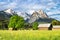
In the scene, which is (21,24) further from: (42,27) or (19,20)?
(42,27)

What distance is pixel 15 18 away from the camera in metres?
115

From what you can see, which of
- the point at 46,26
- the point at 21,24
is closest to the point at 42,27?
the point at 46,26

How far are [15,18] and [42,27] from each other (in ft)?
54.8

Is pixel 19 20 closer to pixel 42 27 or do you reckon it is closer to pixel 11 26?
pixel 11 26

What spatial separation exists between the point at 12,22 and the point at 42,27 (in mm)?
17229

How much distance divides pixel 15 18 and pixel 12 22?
4424 mm

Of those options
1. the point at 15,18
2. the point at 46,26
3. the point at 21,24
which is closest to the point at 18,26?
the point at 21,24

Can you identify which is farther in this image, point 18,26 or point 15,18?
point 15,18

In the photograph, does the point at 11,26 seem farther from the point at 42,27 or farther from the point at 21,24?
the point at 42,27

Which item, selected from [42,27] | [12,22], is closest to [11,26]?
[12,22]

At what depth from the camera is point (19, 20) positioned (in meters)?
111

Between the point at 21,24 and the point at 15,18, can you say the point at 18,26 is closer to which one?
the point at 21,24

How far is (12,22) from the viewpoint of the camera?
4400 inches

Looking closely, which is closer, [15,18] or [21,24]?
[21,24]
